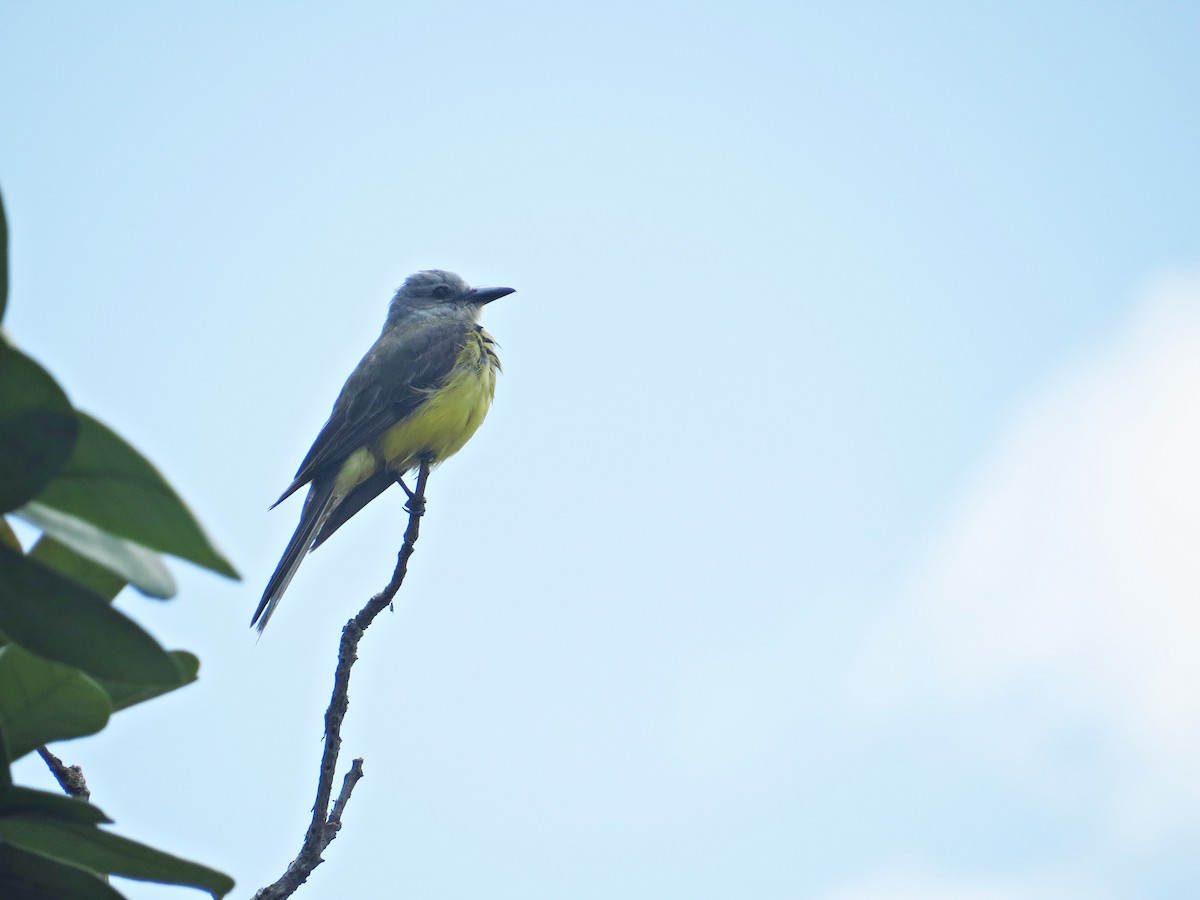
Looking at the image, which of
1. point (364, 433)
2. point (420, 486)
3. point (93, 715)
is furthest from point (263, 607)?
point (93, 715)

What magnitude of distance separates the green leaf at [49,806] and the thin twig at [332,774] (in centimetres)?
131

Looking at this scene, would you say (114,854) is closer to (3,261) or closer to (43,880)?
(43,880)

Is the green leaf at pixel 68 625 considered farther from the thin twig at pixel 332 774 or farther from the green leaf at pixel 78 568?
the thin twig at pixel 332 774

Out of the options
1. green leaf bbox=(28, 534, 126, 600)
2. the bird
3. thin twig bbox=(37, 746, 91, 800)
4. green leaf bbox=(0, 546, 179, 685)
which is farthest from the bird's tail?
green leaf bbox=(0, 546, 179, 685)

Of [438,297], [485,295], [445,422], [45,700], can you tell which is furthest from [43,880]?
[438,297]

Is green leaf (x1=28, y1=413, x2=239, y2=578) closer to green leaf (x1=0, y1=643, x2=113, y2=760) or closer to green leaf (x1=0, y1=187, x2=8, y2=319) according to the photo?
green leaf (x1=0, y1=187, x2=8, y2=319)

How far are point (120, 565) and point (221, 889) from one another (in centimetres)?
39

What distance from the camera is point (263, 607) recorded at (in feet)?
17.4

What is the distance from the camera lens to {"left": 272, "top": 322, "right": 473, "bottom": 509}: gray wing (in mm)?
7055

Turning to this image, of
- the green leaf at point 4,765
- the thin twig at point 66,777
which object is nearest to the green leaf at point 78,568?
A: the green leaf at point 4,765

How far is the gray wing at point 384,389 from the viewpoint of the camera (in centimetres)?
705

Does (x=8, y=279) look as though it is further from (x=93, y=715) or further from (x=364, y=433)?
(x=364, y=433)

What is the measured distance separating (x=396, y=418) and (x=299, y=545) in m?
1.31

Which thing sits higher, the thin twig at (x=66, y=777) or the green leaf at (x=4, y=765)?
the thin twig at (x=66, y=777)
